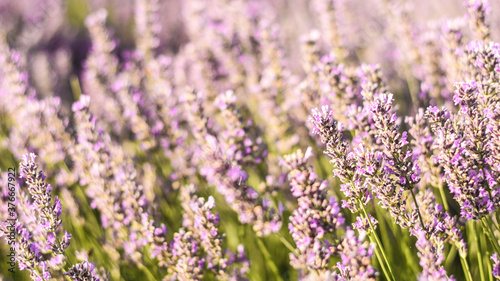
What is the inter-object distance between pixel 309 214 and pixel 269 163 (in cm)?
165

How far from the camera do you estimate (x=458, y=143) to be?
4.70ft

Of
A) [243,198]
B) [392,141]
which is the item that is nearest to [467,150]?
[392,141]

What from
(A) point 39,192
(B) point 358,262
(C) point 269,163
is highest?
(C) point 269,163

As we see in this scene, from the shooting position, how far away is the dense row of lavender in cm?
152

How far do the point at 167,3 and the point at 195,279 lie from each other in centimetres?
893

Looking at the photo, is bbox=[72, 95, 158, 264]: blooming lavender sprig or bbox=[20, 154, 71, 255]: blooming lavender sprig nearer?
bbox=[20, 154, 71, 255]: blooming lavender sprig

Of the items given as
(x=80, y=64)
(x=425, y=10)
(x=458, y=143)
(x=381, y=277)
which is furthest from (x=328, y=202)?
(x=80, y=64)

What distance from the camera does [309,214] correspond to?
1513mm

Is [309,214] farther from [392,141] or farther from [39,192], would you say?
[39,192]

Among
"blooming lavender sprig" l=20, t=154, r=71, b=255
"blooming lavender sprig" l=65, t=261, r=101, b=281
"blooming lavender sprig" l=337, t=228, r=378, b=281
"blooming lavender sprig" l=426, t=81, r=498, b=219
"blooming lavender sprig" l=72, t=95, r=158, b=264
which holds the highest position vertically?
"blooming lavender sprig" l=72, t=95, r=158, b=264

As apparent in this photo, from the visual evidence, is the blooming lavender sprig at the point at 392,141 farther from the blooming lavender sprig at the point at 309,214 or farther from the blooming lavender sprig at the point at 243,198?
the blooming lavender sprig at the point at 243,198

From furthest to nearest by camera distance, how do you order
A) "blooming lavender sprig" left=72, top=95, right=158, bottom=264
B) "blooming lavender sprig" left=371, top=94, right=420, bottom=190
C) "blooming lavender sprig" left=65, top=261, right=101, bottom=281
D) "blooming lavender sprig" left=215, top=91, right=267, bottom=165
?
"blooming lavender sprig" left=215, top=91, right=267, bottom=165 < "blooming lavender sprig" left=72, top=95, right=158, bottom=264 < "blooming lavender sprig" left=65, top=261, right=101, bottom=281 < "blooming lavender sprig" left=371, top=94, right=420, bottom=190

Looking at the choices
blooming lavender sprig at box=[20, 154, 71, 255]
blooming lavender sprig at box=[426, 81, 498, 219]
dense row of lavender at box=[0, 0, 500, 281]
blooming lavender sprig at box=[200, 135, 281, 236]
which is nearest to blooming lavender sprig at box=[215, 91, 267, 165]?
dense row of lavender at box=[0, 0, 500, 281]

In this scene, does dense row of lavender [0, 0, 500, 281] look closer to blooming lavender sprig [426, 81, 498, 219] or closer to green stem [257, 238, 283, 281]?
blooming lavender sprig [426, 81, 498, 219]
